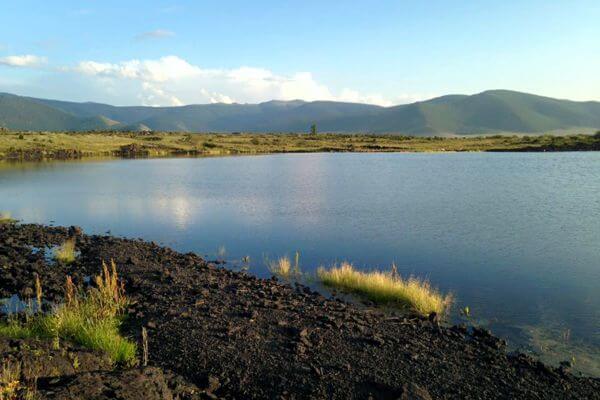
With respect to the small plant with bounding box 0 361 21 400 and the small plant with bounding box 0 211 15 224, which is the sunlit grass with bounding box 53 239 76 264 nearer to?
the small plant with bounding box 0 211 15 224

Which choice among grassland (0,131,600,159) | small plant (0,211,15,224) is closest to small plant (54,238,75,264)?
small plant (0,211,15,224)

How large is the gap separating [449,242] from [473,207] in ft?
34.5

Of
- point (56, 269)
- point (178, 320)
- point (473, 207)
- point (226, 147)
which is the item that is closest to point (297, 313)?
point (178, 320)

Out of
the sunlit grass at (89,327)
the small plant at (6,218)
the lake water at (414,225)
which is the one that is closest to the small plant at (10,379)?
the sunlit grass at (89,327)

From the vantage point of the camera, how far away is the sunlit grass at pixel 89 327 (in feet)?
31.0

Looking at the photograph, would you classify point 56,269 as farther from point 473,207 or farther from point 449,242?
point 473,207

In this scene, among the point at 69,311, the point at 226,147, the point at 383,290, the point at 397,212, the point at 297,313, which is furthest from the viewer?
the point at 226,147

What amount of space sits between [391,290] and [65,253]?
1305 cm

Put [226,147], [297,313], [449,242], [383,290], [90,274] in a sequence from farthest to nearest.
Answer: [226,147]
[449,242]
[90,274]
[383,290]
[297,313]

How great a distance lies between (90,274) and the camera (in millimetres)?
17078

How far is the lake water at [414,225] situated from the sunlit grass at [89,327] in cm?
761

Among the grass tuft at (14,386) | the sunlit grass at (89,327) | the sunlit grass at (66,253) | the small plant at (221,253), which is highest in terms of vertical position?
the grass tuft at (14,386)

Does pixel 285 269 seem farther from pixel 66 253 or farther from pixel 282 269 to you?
pixel 66 253

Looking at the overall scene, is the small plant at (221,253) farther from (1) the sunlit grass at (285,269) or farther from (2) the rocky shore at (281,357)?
(2) the rocky shore at (281,357)
